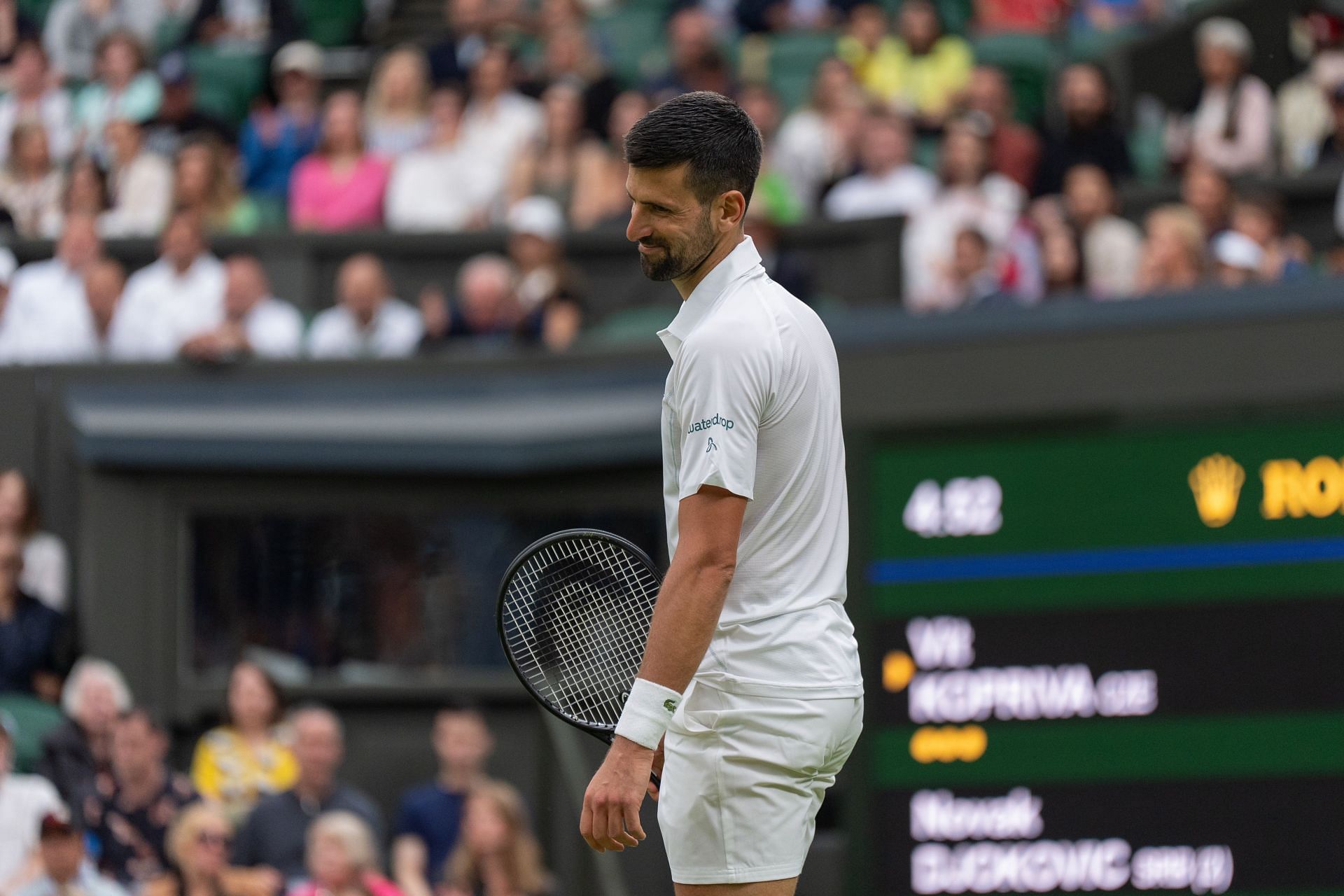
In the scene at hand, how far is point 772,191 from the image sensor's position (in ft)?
32.1

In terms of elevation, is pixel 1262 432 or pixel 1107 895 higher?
pixel 1262 432

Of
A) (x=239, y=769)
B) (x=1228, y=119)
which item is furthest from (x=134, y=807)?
(x=1228, y=119)

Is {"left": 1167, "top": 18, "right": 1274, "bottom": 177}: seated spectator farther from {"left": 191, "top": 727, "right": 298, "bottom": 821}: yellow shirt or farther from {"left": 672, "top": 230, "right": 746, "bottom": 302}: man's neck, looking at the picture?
{"left": 672, "top": 230, "right": 746, "bottom": 302}: man's neck

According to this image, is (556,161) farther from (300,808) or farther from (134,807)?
(134,807)

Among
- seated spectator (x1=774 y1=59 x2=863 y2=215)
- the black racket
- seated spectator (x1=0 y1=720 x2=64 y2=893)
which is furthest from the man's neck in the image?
seated spectator (x1=774 y1=59 x2=863 y2=215)

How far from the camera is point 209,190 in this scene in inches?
410

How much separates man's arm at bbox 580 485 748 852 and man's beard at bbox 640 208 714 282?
1.22 ft

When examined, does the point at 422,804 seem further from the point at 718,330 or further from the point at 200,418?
the point at 718,330

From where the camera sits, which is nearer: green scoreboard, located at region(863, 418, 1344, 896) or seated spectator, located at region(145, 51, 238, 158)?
green scoreboard, located at region(863, 418, 1344, 896)

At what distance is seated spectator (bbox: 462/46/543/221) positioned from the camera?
10.4m

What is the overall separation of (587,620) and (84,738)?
5.40 m

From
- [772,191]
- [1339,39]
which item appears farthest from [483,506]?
[1339,39]

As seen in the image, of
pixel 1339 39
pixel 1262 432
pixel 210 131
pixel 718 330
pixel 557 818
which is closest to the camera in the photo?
pixel 718 330

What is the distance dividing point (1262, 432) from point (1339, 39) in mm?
4378
